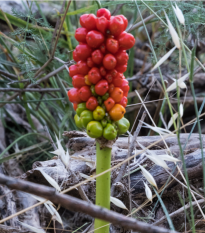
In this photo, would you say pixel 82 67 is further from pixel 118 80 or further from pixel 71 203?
pixel 71 203

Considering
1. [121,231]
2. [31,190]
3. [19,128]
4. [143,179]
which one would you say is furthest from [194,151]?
[19,128]

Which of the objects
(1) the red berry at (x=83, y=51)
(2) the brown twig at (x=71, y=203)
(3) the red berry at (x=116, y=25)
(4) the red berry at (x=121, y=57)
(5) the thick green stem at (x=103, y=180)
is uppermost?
(3) the red berry at (x=116, y=25)

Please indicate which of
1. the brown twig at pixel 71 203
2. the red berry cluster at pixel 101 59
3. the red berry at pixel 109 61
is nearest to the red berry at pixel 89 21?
the red berry cluster at pixel 101 59

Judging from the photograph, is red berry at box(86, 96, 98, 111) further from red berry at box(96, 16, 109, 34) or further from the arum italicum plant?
red berry at box(96, 16, 109, 34)

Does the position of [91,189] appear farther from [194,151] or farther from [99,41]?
[99,41]

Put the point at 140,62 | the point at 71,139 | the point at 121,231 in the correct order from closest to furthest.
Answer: the point at 121,231
the point at 71,139
the point at 140,62

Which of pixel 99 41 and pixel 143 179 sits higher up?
pixel 99 41

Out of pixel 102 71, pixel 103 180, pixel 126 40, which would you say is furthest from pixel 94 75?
pixel 103 180

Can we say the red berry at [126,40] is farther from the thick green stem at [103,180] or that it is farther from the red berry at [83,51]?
the thick green stem at [103,180]
